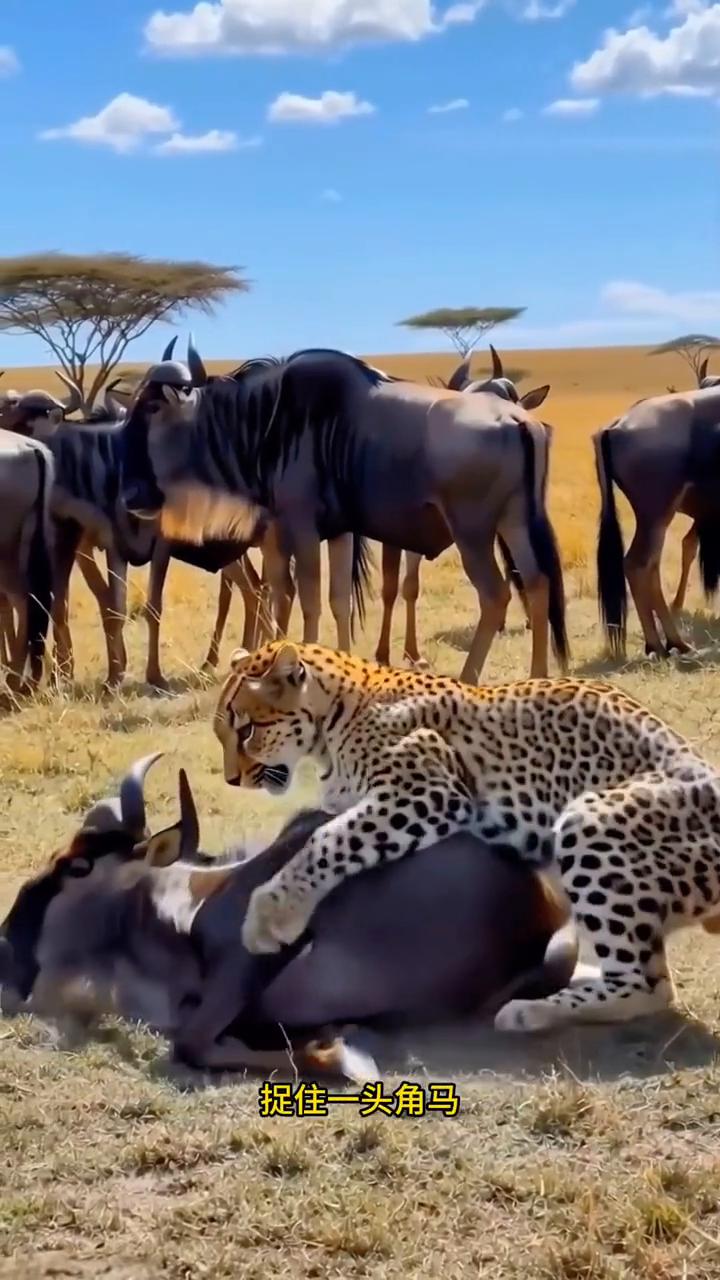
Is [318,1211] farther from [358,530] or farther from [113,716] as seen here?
[358,530]

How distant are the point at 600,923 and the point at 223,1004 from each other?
35.1 inches

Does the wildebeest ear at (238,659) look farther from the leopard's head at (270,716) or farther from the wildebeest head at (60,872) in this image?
the wildebeest head at (60,872)

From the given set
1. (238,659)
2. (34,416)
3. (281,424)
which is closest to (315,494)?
(281,424)

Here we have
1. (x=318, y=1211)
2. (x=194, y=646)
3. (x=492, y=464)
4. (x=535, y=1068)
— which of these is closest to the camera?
(x=318, y=1211)

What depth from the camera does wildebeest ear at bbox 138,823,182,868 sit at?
13.4 feet

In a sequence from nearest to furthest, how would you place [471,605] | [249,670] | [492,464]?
1. [249,670]
2. [492,464]
3. [471,605]

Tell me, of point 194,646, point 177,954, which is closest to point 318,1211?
point 177,954

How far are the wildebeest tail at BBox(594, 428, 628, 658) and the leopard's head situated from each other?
17.3ft

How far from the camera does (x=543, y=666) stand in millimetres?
8492

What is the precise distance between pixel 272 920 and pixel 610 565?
6104 millimetres

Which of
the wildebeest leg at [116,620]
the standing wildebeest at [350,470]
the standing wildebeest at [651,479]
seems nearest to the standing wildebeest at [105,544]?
the wildebeest leg at [116,620]

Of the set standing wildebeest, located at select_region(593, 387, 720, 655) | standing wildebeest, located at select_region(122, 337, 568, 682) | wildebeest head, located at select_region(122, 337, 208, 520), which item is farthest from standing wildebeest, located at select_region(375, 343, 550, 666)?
wildebeest head, located at select_region(122, 337, 208, 520)

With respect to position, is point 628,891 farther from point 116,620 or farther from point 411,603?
point 411,603

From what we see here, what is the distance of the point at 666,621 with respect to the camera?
9.30m
